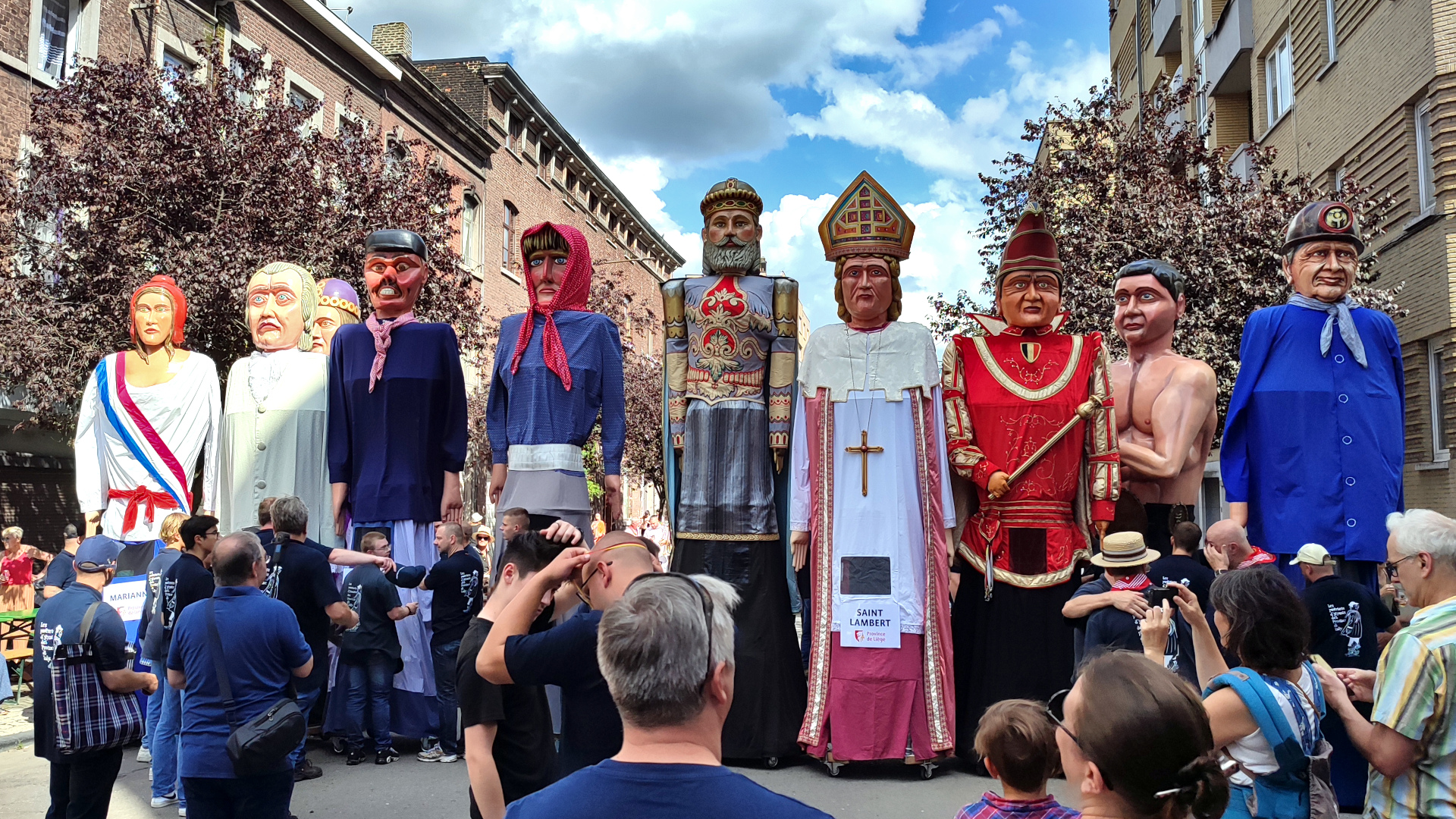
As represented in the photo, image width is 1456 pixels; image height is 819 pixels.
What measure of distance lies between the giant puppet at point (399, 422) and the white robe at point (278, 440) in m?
0.32

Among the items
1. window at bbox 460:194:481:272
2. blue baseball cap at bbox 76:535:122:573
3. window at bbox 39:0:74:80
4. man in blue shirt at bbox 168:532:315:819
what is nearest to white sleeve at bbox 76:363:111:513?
blue baseball cap at bbox 76:535:122:573

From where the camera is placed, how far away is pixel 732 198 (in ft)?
19.8

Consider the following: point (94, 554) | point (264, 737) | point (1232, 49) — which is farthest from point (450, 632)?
point (1232, 49)

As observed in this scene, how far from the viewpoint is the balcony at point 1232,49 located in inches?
740

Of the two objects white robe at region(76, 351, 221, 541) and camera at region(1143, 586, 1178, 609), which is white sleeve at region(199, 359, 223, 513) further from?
camera at region(1143, 586, 1178, 609)

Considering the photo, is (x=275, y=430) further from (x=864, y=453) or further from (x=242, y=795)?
(x=864, y=453)

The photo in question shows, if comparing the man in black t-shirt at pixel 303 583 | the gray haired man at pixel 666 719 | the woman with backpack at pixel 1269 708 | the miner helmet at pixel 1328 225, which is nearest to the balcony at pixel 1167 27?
the miner helmet at pixel 1328 225

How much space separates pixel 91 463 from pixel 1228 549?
618cm

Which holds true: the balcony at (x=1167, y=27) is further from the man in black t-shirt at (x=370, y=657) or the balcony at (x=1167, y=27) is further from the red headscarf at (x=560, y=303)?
the man in black t-shirt at (x=370, y=657)

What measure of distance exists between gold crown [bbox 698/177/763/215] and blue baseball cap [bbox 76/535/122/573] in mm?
3396

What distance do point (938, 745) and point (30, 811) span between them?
465cm

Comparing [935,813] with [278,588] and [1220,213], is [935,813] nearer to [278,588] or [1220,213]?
[278,588]

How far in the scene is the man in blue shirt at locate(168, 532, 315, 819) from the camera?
13.0 ft

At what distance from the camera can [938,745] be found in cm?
535
